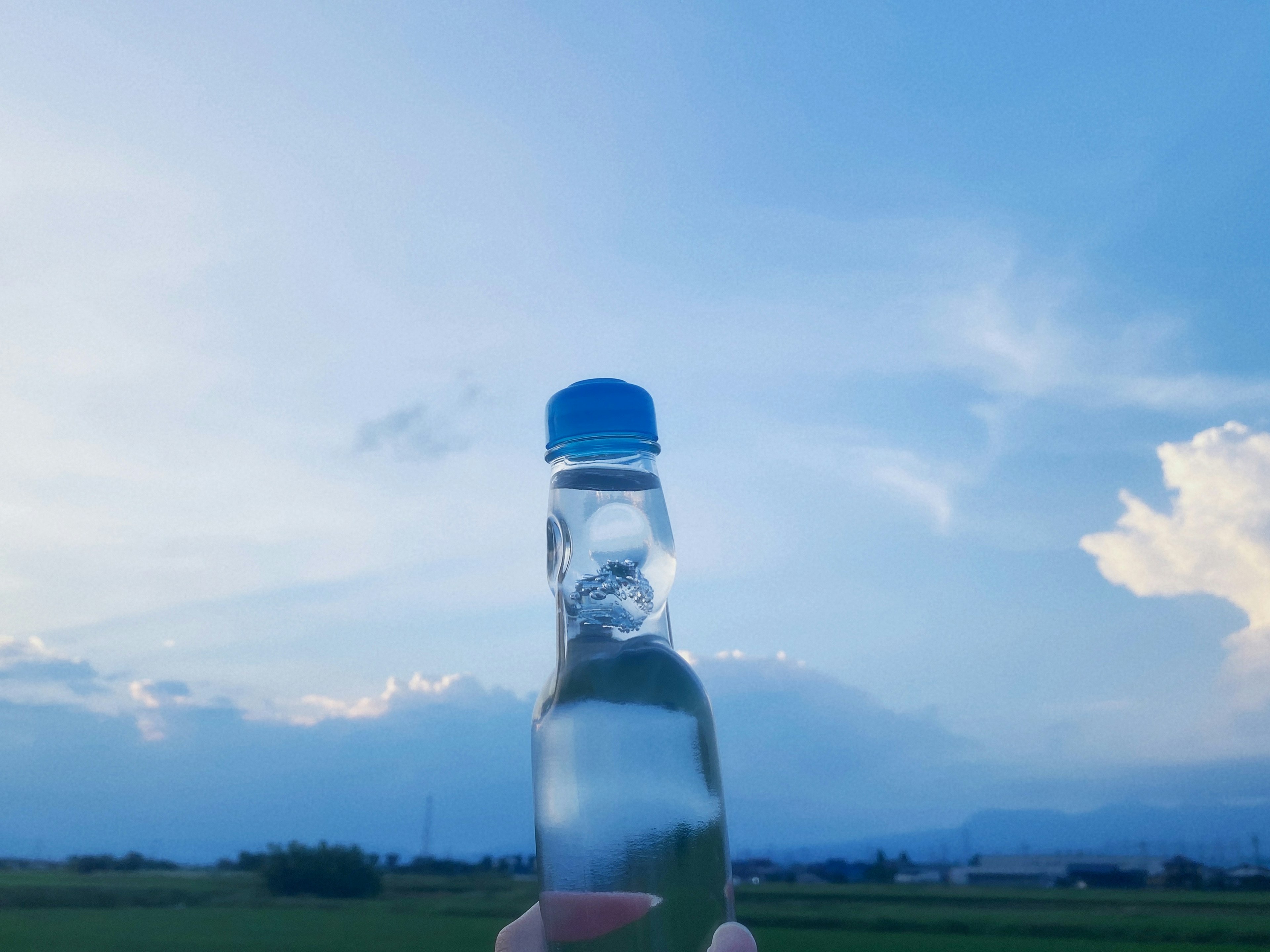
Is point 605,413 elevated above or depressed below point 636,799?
above

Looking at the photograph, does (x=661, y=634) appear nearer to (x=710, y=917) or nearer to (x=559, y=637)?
(x=559, y=637)

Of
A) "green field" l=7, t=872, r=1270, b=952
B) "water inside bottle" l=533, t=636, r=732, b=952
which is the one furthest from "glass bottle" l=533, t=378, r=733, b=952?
"green field" l=7, t=872, r=1270, b=952

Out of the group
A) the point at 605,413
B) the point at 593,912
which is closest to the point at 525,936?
the point at 593,912

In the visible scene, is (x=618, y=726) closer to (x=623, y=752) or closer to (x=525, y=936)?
(x=623, y=752)

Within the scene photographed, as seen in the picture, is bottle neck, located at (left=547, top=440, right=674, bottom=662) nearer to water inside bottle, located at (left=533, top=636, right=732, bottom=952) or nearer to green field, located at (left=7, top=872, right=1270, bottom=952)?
water inside bottle, located at (left=533, top=636, right=732, bottom=952)

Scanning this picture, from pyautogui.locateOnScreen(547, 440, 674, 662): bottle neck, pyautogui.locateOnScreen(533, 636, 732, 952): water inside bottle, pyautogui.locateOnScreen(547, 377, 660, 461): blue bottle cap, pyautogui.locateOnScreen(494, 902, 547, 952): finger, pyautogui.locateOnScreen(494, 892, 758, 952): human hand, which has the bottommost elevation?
pyautogui.locateOnScreen(494, 902, 547, 952): finger

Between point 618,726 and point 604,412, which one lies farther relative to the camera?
point 604,412
